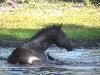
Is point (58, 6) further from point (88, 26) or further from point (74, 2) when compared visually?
point (88, 26)

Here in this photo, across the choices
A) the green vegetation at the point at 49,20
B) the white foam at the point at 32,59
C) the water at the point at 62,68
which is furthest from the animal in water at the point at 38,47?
the green vegetation at the point at 49,20

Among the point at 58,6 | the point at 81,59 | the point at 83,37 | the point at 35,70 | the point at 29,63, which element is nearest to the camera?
the point at 35,70

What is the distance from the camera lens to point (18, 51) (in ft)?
55.2

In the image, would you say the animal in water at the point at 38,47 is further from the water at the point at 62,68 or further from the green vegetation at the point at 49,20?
the green vegetation at the point at 49,20

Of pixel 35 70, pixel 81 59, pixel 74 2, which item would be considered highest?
pixel 35 70

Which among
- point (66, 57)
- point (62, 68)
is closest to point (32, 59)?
point (62, 68)

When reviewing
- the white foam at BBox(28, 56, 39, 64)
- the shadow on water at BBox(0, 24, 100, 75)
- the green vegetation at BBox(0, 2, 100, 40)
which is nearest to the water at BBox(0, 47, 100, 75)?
the shadow on water at BBox(0, 24, 100, 75)

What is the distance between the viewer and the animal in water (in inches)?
661

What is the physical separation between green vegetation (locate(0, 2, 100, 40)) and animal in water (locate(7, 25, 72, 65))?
11.9m

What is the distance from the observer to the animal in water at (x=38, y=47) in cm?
1680

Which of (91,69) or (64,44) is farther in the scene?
(64,44)

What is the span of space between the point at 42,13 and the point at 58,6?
10.9 feet

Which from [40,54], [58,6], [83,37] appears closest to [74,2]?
[58,6]

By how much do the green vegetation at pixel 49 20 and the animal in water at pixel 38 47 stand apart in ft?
39.2
